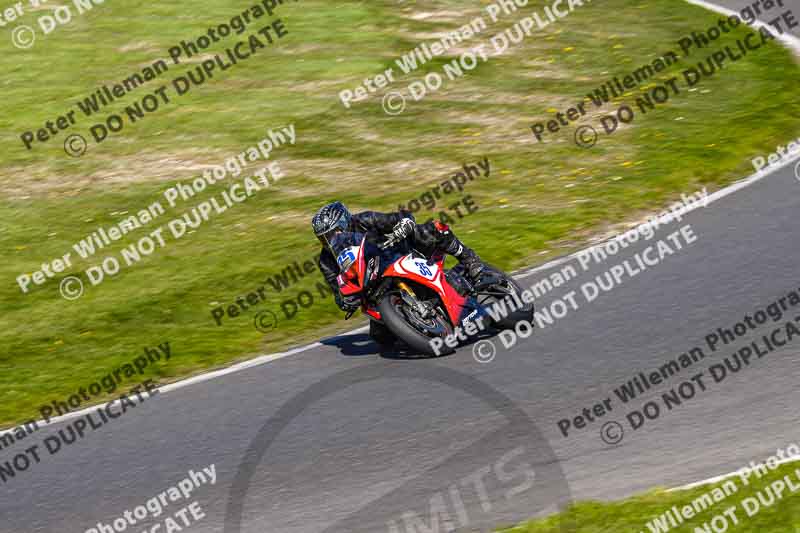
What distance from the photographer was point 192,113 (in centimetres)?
2239

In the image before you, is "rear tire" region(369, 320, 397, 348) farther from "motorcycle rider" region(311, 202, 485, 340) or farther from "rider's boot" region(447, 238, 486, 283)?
"rider's boot" region(447, 238, 486, 283)

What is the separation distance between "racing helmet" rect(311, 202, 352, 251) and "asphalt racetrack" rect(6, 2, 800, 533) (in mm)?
1582

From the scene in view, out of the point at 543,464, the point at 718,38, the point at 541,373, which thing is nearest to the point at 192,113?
the point at 718,38

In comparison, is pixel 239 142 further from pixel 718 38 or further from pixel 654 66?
pixel 718 38

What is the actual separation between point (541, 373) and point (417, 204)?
6.40 m

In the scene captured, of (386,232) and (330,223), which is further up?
(330,223)

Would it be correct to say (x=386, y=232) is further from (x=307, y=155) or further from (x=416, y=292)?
(x=307, y=155)

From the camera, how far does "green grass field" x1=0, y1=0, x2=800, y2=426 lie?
1441 cm

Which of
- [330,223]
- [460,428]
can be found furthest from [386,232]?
[460,428]

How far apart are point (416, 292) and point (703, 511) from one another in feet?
14.3

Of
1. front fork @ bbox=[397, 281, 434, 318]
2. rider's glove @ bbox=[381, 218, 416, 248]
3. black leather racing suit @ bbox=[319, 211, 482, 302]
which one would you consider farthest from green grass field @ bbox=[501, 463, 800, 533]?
black leather racing suit @ bbox=[319, 211, 482, 302]

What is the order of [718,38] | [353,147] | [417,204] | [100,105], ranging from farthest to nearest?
[100,105]
[718,38]
[353,147]
[417,204]

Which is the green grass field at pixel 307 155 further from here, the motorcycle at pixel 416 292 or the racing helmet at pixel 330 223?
the racing helmet at pixel 330 223

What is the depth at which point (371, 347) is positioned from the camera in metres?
12.1
